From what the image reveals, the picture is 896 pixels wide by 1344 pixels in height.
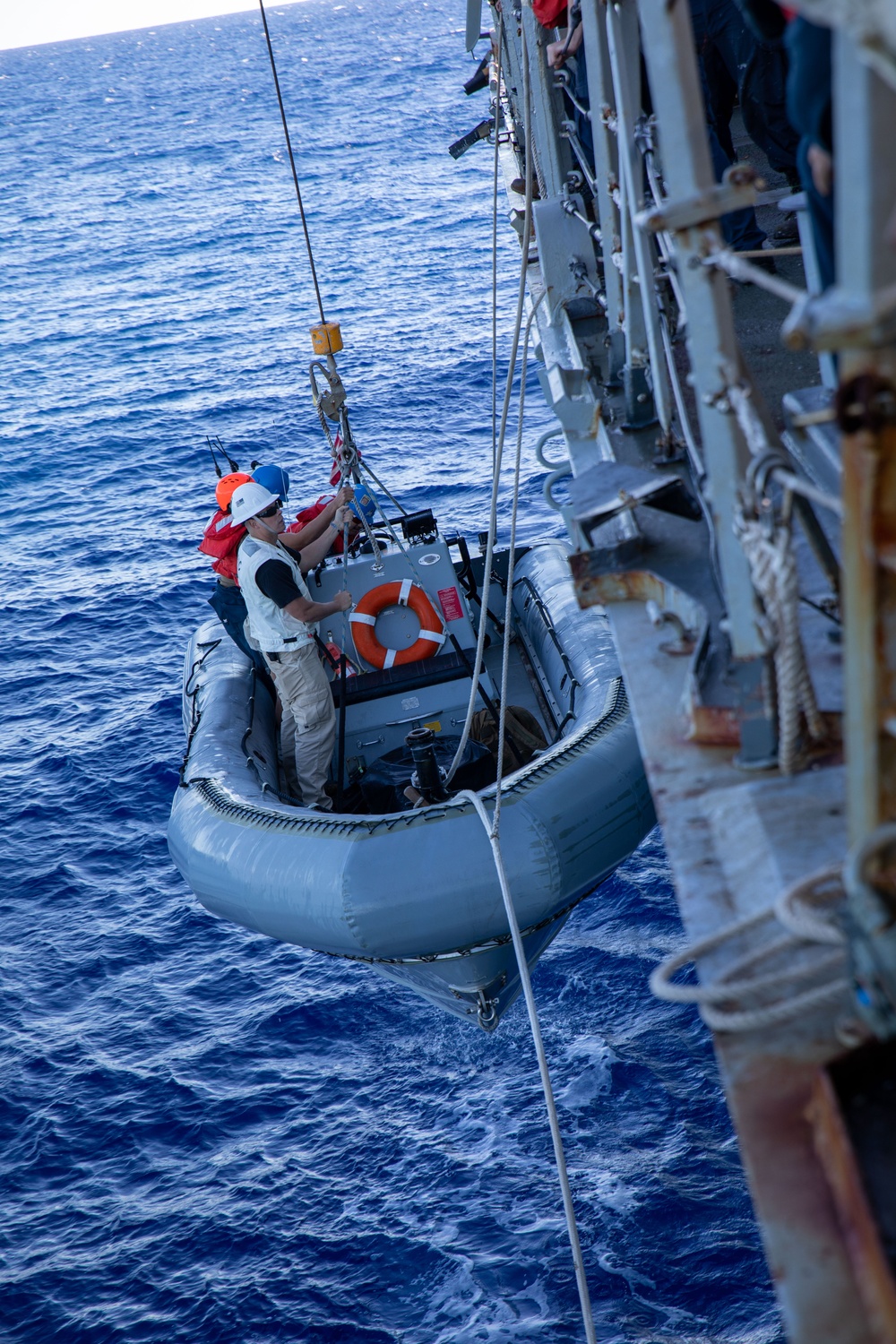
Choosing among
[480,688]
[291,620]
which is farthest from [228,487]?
[480,688]

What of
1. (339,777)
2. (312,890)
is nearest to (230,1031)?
(339,777)

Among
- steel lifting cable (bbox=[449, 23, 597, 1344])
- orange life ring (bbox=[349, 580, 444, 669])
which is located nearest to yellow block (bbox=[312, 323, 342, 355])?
orange life ring (bbox=[349, 580, 444, 669])

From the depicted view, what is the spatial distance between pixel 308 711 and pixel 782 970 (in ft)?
13.8

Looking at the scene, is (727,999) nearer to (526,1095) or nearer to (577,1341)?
(577,1341)

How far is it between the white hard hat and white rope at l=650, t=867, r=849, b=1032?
3.75 meters

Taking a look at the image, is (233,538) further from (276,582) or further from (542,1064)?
(542,1064)

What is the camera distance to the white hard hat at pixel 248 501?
5.14 metres

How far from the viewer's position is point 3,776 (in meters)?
9.91

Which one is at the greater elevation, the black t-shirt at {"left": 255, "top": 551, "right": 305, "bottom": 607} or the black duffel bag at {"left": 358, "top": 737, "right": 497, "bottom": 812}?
the black t-shirt at {"left": 255, "top": 551, "right": 305, "bottom": 607}

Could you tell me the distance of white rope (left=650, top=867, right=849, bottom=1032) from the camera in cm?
158

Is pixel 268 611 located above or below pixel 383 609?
above

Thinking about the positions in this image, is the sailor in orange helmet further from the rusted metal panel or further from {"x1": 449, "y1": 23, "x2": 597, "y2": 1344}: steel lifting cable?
the rusted metal panel

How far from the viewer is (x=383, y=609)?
6223 millimetres

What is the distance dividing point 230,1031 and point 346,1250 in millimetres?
1718
